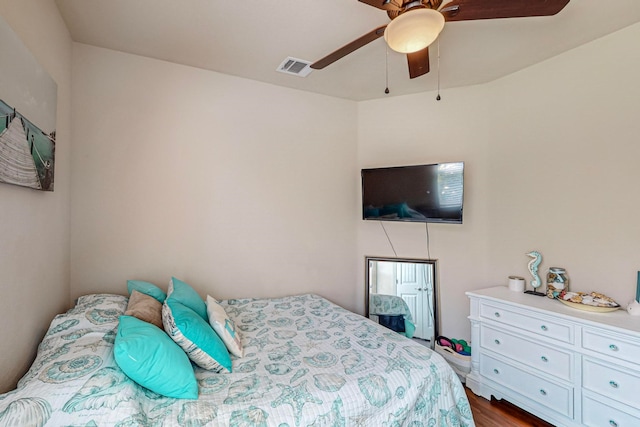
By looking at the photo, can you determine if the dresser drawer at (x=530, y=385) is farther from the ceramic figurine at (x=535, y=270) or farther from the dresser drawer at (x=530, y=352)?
the ceramic figurine at (x=535, y=270)

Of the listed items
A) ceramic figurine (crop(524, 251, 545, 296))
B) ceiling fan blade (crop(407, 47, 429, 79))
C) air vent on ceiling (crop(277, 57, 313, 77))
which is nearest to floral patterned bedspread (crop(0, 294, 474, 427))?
ceramic figurine (crop(524, 251, 545, 296))

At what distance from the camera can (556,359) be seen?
2.02 meters

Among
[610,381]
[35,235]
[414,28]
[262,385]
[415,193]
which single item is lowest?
[610,381]

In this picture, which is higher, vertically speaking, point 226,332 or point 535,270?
point 535,270

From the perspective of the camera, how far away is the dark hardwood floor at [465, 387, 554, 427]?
6.93ft

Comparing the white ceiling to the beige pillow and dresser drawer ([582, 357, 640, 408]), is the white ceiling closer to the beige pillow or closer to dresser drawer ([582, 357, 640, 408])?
the beige pillow

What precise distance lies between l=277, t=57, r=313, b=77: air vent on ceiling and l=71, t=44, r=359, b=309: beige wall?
0.33m

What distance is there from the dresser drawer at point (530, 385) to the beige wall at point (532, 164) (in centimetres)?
55

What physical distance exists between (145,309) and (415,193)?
2251 millimetres

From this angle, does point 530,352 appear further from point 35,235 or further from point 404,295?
point 35,235

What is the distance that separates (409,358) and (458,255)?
161cm

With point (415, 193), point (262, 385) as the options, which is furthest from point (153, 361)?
point (415, 193)

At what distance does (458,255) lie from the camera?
9.79 ft

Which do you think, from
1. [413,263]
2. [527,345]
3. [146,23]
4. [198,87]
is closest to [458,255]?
[413,263]
